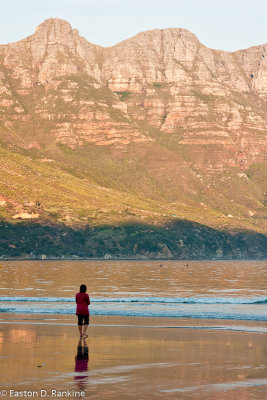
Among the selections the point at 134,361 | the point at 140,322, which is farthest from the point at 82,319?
the point at 140,322

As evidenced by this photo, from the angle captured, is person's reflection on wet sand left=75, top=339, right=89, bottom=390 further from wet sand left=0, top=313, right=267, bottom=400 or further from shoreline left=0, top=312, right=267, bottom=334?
shoreline left=0, top=312, right=267, bottom=334

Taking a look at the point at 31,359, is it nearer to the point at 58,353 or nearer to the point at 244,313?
the point at 58,353

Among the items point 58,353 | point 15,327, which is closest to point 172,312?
point 15,327

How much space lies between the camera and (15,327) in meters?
35.7

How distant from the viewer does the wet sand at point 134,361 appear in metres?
20.9

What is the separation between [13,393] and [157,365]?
6337 millimetres

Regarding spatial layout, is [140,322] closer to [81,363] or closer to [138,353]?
[138,353]

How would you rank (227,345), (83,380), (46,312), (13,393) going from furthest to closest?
1. (46,312)
2. (227,345)
3. (83,380)
4. (13,393)

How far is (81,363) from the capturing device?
25.2 metres

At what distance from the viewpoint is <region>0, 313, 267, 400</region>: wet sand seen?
20922 millimetres

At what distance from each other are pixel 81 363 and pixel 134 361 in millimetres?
1925

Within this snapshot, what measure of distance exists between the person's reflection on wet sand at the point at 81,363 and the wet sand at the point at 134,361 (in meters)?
0.03

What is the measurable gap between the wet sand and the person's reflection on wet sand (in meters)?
0.03

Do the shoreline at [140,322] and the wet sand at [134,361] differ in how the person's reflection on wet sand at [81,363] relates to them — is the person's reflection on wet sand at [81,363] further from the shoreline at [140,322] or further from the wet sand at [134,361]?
the shoreline at [140,322]
